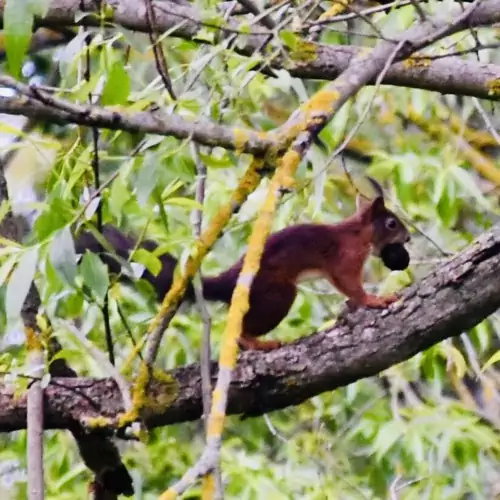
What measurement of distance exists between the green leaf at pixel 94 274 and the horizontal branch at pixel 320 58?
72cm

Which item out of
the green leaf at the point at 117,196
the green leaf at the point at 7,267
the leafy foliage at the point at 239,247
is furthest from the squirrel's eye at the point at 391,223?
the green leaf at the point at 7,267

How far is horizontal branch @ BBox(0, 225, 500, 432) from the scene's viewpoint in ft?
7.17

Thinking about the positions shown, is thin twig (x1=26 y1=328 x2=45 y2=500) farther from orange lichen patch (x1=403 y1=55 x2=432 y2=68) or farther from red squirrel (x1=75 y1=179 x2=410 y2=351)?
orange lichen patch (x1=403 y1=55 x2=432 y2=68)

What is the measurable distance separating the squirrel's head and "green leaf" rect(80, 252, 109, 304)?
164 centimetres

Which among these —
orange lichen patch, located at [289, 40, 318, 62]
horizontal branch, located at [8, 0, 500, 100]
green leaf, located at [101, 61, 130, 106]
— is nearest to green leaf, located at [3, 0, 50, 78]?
green leaf, located at [101, 61, 130, 106]

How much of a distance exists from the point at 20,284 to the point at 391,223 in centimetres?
193

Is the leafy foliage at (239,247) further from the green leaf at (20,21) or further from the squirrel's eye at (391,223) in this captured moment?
the squirrel's eye at (391,223)

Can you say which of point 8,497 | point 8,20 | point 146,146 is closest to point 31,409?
point 146,146

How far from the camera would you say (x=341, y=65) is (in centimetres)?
256

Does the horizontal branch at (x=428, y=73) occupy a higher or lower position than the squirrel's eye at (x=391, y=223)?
higher

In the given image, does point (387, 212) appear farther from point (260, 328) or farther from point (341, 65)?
point (341, 65)

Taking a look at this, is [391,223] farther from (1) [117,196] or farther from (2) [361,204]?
(1) [117,196]

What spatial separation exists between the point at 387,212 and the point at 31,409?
1.53 meters

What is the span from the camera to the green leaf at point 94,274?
5.65 feet
